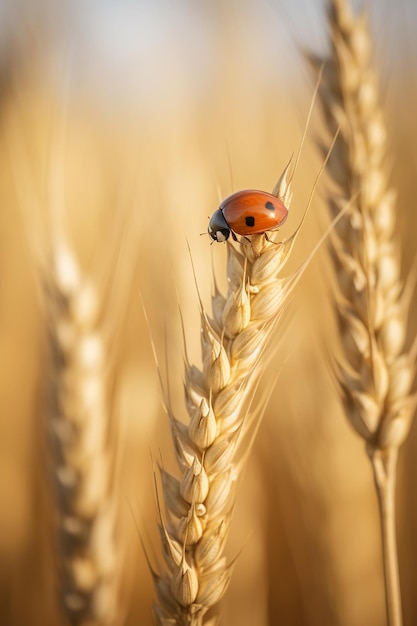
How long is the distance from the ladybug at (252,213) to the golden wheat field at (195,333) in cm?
11

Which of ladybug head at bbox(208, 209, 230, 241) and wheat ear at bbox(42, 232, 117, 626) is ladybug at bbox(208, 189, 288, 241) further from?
wheat ear at bbox(42, 232, 117, 626)

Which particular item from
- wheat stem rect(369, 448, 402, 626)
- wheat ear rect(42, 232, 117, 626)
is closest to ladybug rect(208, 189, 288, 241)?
wheat ear rect(42, 232, 117, 626)

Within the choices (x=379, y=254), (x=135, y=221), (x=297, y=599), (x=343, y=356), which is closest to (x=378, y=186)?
(x=379, y=254)

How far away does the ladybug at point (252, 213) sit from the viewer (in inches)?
48.2

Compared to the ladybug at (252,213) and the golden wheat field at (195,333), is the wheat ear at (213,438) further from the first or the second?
the ladybug at (252,213)

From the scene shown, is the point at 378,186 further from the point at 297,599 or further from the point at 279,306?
the point at 297,599

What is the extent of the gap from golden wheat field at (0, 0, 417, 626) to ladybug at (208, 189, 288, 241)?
0.11 meters

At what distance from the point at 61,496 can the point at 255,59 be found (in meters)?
2.29

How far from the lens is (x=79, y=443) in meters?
1.46

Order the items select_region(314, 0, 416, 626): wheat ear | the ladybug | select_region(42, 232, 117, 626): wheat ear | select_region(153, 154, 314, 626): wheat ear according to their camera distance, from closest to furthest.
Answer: select_region(153, 154, 314, 626): wheat ear
select_region(314, 0, 416, 626): wheat ear
the ladybug
select_region(42, 232, 117, 626): wheat ear

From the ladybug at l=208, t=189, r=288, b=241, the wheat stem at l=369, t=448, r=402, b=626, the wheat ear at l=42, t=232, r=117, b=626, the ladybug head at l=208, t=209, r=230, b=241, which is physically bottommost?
the wheat stem at l=369, t=448, r=402, b=626

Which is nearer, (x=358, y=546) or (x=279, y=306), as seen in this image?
(x=279, y=306)

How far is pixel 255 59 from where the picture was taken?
8.97 ft

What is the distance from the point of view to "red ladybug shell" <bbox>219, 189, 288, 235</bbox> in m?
1.23
